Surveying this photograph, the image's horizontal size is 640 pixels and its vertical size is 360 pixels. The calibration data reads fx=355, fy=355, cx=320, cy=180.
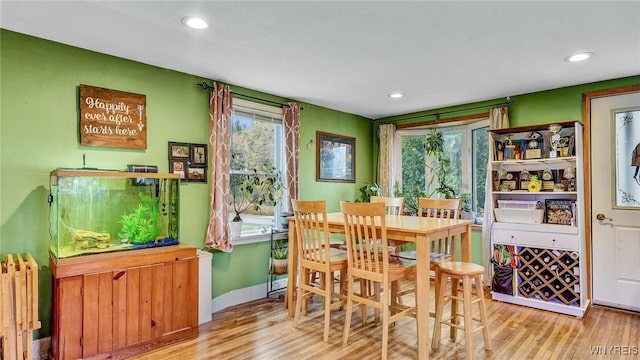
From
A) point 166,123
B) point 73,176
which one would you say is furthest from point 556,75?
point 73,176

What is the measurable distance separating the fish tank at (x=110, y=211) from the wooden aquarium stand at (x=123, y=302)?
0.11m

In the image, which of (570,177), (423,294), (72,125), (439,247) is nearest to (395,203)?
(439,247)

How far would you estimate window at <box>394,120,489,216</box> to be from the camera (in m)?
4.61

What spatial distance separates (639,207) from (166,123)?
4.55 metres

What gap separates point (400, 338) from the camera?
2.88 meters

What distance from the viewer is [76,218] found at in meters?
2.52

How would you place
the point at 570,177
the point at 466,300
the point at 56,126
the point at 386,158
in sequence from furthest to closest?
the point at 386,158, the point at 570,177, the point at 56,126, the point at 466,300

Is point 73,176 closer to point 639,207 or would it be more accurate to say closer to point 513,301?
point 513,301

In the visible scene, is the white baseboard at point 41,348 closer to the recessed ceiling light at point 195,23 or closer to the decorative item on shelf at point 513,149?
the recessed ceiling light at point 195,23

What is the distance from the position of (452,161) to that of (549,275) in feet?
6.17

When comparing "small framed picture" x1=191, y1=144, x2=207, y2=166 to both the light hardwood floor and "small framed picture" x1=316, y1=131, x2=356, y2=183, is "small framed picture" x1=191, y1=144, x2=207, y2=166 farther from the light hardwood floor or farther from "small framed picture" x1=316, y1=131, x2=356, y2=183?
"small framed picture" x1=316, y1=131, x2=356, y2=183

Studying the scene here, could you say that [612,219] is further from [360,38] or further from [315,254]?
[360,38]

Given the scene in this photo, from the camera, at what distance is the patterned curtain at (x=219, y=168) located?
3447mm

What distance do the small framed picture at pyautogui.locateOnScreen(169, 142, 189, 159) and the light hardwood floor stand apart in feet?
5.04
